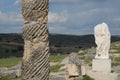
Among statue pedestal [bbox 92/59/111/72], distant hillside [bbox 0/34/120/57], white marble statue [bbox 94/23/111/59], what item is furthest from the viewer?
distant hillside [bbox 0/34/120/57]

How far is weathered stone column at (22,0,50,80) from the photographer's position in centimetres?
759

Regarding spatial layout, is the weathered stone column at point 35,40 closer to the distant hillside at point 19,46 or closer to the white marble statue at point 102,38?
the white marble statue at point 102,38

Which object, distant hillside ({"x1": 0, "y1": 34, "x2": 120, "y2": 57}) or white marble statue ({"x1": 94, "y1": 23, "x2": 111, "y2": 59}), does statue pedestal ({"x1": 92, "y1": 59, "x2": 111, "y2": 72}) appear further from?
distant hillside ({"x1": 0, "y1": 34, "x2": 120, "y2": 57})

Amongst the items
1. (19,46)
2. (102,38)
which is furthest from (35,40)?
(19,46)

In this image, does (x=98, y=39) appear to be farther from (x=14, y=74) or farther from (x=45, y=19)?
(x=45, y=19)

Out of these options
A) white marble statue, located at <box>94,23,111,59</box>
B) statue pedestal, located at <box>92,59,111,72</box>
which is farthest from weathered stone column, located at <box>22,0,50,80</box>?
white marble statue, located at <box>94,23,111,59</box>

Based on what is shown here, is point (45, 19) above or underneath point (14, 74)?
above

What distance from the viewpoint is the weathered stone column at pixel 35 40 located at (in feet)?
24.9

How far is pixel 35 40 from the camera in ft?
25.3

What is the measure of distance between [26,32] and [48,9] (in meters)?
0.62

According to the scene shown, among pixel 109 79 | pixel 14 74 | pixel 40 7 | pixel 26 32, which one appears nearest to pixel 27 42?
pixel 26 32

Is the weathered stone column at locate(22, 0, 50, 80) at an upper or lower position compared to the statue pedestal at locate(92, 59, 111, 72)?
upper

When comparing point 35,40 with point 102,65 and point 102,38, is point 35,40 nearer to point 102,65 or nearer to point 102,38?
point 102,65

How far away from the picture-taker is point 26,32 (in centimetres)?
773
